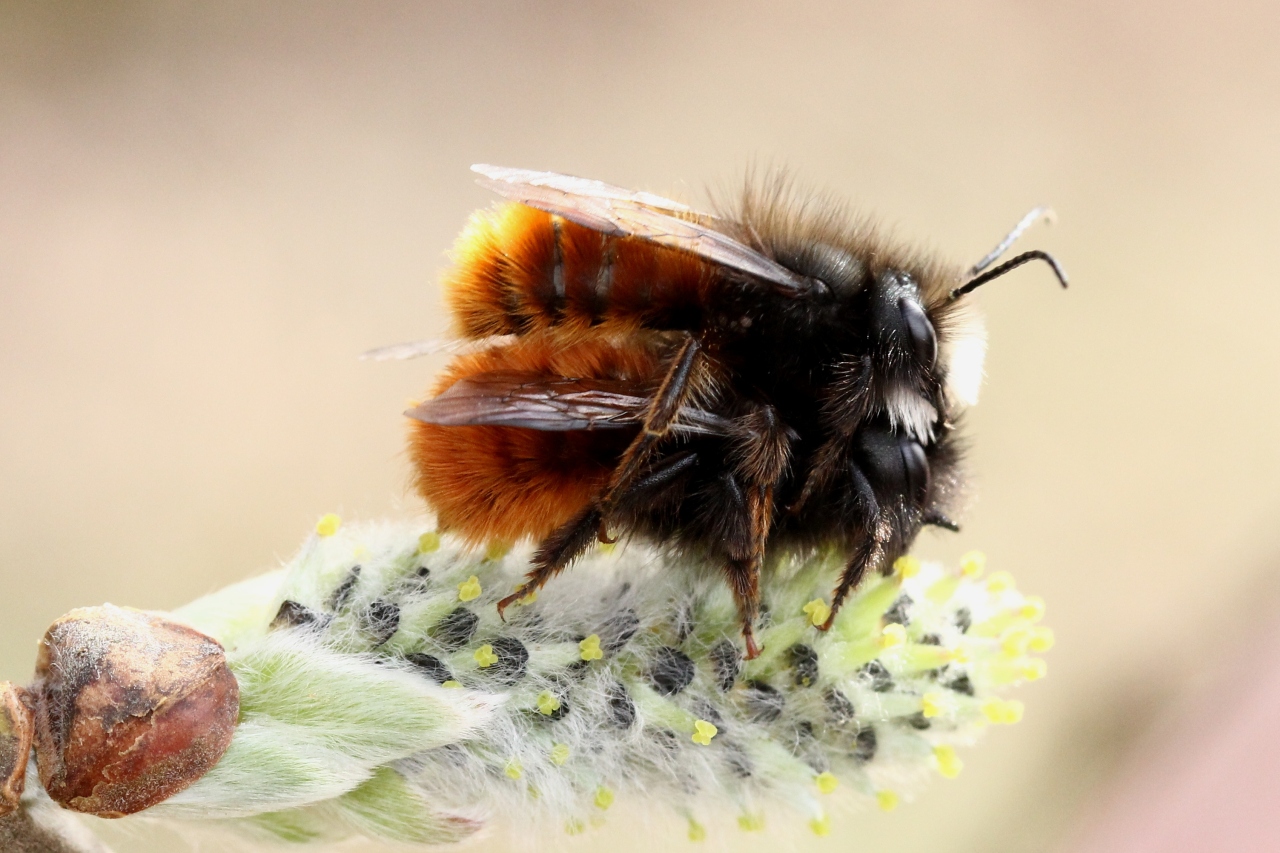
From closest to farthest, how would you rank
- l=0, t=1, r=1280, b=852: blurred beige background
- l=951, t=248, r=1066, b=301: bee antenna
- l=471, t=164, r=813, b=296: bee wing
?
l=471, t=164, r=813, b=296: bee wing
l=951, t=248, r=1066, b=301: bee antenna
l=0, t=1, r=1280, b=852: blurred beige background

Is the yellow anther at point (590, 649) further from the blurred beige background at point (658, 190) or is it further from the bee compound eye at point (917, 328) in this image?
the blurred beige background at point (658, 190)

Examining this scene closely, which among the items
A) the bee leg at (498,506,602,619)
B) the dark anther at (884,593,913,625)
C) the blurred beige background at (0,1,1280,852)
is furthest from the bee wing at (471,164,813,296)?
the blurred beige background at (0,1,1280,852)

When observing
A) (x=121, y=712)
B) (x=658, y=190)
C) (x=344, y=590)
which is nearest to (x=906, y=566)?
(x=344, y=590)

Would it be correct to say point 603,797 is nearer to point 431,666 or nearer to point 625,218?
point 431,666

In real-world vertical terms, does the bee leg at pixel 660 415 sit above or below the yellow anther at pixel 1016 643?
above

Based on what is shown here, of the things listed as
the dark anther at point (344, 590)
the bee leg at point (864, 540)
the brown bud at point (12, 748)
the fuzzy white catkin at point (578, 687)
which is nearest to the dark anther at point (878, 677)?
the fuzzy white catkin at point (578, 687)

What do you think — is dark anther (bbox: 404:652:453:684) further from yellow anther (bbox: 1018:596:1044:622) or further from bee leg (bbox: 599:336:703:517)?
yellow anther (bbox: 1018:596:1044:622)
